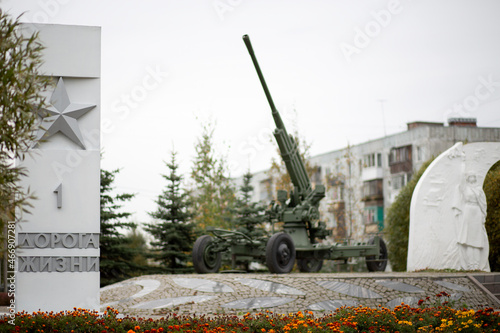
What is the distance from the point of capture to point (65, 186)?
8.59 meters

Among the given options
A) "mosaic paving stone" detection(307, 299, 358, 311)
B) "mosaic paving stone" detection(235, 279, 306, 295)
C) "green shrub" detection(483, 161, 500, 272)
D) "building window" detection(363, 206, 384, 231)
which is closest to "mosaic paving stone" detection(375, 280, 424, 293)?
"mosaic paving stone" detection(307, 299, 358, 311)

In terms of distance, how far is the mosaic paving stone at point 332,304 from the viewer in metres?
10.3

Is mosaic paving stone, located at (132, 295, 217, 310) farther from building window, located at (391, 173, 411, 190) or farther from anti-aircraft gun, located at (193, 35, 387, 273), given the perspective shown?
building window, located at (391, 173, 411, 190)

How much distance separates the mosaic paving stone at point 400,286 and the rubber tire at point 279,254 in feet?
6.62

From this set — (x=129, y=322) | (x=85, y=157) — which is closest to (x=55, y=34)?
(x=85, y=157)

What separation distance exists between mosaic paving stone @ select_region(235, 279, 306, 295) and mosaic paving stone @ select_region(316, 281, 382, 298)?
2.03 feet

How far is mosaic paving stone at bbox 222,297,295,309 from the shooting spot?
10211 mm

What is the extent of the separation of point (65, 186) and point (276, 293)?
411 centimetres

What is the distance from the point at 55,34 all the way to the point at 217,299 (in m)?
4.89

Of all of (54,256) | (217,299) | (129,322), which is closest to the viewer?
(129,322)

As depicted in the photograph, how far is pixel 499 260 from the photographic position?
55.1 ft

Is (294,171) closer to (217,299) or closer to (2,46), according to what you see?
(217,299)

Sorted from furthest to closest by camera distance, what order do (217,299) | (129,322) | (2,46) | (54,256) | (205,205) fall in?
(205,205) < (217,299) < (54,256) < (129,322) < (2,46)

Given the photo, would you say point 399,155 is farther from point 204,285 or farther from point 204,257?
point 204,285
